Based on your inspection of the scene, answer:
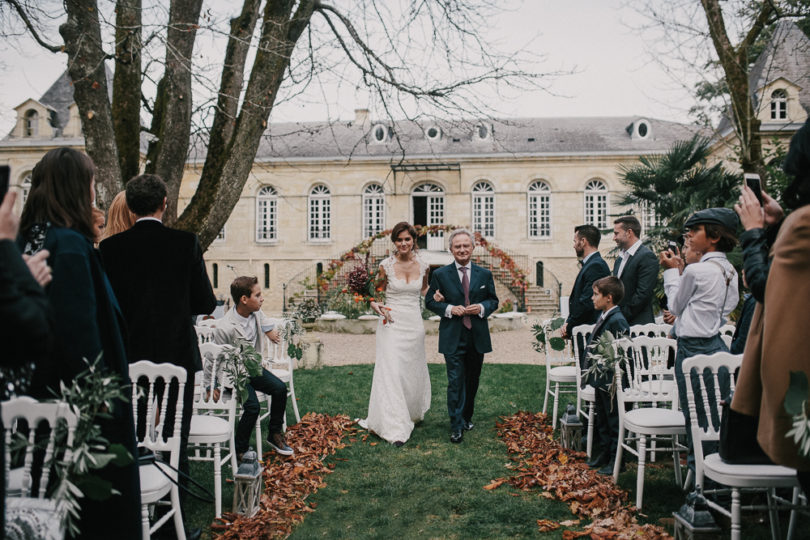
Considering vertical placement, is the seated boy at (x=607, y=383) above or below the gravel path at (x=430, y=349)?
above

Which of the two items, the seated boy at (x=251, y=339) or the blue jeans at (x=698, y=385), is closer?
the blue jeans at (x=698, y=385)

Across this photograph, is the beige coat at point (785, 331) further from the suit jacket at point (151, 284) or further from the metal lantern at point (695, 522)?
the suit jacket at point (151, 284)

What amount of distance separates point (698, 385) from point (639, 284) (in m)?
2.08

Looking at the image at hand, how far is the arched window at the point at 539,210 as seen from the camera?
93.2 ft

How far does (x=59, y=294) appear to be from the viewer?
247cm

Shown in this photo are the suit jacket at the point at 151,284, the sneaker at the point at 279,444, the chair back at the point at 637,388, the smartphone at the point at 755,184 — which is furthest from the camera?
the sneaker at the point at 279,444

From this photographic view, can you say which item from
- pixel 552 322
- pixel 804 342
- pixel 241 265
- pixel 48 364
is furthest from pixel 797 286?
pixel 241 265

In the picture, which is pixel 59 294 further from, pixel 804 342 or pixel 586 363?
pixel 586 363

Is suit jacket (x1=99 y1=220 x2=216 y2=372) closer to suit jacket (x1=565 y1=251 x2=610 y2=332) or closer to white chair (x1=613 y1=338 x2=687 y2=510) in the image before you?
white chair (x1=613 y1=338 x2=687 y2=510)

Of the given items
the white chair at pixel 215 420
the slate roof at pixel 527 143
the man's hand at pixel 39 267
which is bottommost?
the white chair at pixel 215 420

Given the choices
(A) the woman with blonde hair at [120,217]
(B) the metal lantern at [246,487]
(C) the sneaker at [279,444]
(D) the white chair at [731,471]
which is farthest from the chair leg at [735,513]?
(A) the woman with blonde hair at [120,217]

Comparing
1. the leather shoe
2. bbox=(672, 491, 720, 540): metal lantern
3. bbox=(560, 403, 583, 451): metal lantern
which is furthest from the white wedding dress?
bbox=(672, 491, 720, 540): metal lantern

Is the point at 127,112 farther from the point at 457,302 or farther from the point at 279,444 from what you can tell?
the point at 457,302

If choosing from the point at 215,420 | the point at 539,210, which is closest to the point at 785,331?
the point at 215,420
